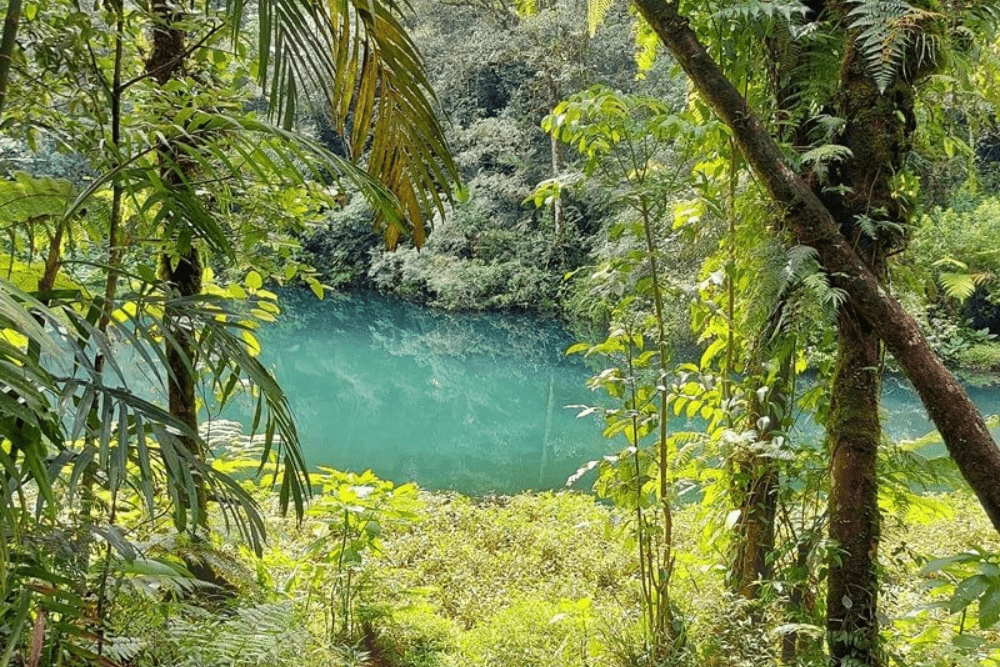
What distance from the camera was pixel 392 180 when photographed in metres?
1.34

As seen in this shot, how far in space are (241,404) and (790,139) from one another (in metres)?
6.43

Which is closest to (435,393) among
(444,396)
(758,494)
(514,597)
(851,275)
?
(444,396)

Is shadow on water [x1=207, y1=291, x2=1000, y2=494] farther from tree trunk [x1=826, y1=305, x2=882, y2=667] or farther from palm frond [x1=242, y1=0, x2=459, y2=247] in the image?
palm frond [x1=242, y1=0, x2=459, y2=247]

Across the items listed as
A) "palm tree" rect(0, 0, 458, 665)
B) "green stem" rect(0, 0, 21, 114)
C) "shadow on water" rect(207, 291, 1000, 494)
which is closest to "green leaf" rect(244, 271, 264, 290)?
"palm tree" rect(0, 0, 458, 665)

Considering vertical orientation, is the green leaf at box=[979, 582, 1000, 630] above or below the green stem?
below

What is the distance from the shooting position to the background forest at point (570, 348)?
106 centimetres

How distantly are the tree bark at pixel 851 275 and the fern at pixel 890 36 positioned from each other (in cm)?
24

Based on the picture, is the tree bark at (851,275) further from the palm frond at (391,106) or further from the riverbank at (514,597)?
the palm frond at (391,106)

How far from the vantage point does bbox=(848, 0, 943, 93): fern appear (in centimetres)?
144

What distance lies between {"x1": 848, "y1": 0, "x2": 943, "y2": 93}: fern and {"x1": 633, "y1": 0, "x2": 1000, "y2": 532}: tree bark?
238mm

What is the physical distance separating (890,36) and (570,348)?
1042 mm

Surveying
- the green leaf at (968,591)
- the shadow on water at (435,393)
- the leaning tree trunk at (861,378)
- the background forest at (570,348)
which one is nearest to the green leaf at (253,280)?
the background forest at (570,348)

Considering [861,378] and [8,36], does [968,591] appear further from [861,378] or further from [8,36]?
[8,36]

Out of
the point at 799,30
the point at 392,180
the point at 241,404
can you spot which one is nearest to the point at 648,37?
the point at 799,30
